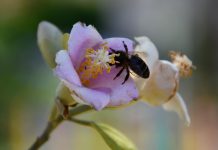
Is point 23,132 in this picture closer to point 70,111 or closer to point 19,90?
point 19,90

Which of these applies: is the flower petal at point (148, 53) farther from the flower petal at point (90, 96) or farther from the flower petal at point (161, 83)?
the flower petal at point (90, 96)

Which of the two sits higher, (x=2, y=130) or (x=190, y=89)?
(x=2, y=130)

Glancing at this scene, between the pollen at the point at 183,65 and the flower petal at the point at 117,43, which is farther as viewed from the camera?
→ the pollen at the point at 183,65

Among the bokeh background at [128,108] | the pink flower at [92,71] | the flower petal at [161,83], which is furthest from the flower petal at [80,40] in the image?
the bokeh background at [128,108]

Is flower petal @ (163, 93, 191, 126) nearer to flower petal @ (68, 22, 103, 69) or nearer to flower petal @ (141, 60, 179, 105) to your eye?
flower petal @ (141, 60, 179, 105)

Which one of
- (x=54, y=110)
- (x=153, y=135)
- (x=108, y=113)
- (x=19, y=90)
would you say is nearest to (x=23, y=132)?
(x=19, y=90)

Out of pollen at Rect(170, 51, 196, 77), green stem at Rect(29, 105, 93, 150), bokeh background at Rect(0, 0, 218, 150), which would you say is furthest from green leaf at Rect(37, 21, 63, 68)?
bokeh background at Rect(0, 0, 218, 150)

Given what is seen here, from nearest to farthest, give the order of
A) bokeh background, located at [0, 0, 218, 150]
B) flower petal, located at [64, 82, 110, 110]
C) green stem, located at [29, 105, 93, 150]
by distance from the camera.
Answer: flower petal, located at [64, 82, 110, 110] < green stem, located at [29, 105, 93, 150] < bokeh background, located at [0, 0, 218, 150]

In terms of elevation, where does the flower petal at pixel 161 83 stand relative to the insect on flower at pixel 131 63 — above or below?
below
